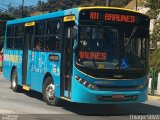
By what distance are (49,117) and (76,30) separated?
2511 millimetres

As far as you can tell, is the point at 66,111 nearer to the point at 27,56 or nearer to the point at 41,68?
the point at 41,68

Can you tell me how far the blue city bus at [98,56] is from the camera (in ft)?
43.2

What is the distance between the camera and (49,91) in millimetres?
15117

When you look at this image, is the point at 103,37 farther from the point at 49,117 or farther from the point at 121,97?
the point at 49,117

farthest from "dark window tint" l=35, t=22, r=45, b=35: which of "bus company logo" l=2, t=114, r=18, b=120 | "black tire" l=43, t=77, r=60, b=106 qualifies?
"bus company logo" l=2, t=114, r=18, b=120

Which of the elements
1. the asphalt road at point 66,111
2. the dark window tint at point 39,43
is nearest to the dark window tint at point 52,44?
the dark window tint at point 39,43

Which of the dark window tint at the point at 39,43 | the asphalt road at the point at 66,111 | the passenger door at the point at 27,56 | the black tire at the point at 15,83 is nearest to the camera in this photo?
the asphalt road at the point at 66,111

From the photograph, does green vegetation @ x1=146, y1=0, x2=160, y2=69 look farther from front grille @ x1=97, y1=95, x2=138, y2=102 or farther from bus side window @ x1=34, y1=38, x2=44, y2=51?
front grille @ x1=97, y1=95, x2=138, y2=102

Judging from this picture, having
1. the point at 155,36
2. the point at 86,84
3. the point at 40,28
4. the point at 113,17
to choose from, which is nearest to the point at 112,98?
the point at 86,84

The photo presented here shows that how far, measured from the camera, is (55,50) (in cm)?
1478

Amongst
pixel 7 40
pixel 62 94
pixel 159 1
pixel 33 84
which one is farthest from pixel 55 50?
pixel 159 1

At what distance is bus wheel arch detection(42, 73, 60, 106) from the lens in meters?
14.9

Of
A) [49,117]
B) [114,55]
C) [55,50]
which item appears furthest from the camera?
[55,50]

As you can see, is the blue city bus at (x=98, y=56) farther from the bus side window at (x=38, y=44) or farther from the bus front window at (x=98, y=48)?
the bus side window at (x=38, y=44)
